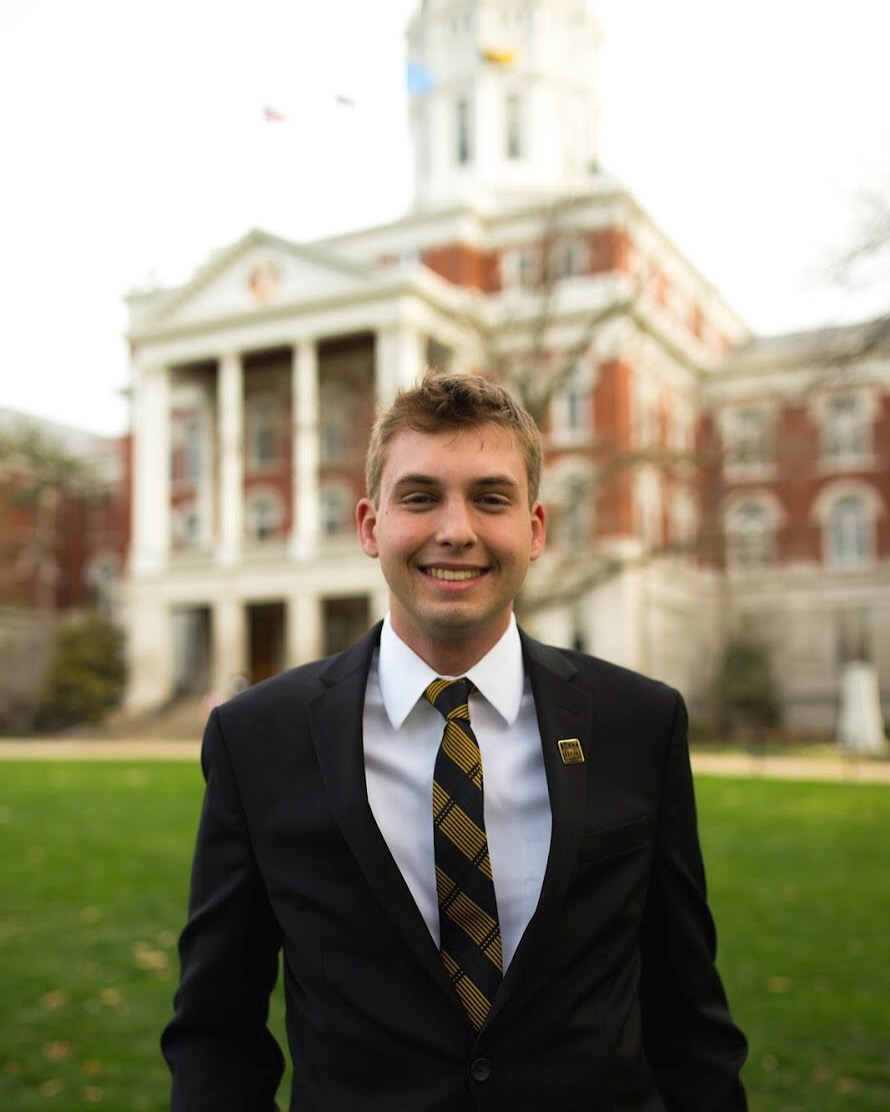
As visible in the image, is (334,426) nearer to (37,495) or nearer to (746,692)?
(37,495)

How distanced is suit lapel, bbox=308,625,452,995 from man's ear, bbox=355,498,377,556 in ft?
0.93

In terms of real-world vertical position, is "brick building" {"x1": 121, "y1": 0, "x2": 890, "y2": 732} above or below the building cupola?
below

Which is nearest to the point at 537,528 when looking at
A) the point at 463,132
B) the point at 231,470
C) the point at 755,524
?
the point at 231,470

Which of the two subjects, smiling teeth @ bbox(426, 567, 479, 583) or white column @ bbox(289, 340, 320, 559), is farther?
white column @ bbox(289, 340, 320, 559)

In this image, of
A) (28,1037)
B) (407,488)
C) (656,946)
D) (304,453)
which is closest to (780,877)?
(28,1037)

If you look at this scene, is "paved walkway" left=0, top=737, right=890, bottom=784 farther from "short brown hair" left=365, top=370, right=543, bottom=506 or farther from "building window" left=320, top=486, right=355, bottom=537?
"short brown hair" left=365, top=370, right=543, bottom=506

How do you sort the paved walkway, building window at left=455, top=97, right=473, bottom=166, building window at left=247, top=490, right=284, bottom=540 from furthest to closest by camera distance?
building window at left=455, top=97, right=473, bottom=166, building window at left=247, top=490, right=284, bottom=540, the paved walkway

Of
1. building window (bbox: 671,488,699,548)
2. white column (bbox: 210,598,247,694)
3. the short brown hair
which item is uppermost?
building window (bbox: 671,488,699,548)

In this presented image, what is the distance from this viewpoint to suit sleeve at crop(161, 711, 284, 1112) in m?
2.52

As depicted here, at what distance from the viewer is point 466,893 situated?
2396 mm

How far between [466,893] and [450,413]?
3.34 ft

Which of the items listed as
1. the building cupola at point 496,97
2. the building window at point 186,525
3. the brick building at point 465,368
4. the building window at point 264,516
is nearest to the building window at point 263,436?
the brick building at point 465,368

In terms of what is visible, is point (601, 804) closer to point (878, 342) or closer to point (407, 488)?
point (407, 488)

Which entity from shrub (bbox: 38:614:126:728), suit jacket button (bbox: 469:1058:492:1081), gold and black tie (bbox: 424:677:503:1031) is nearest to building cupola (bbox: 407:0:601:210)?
shrub (bbox: 38:614:126:728)
